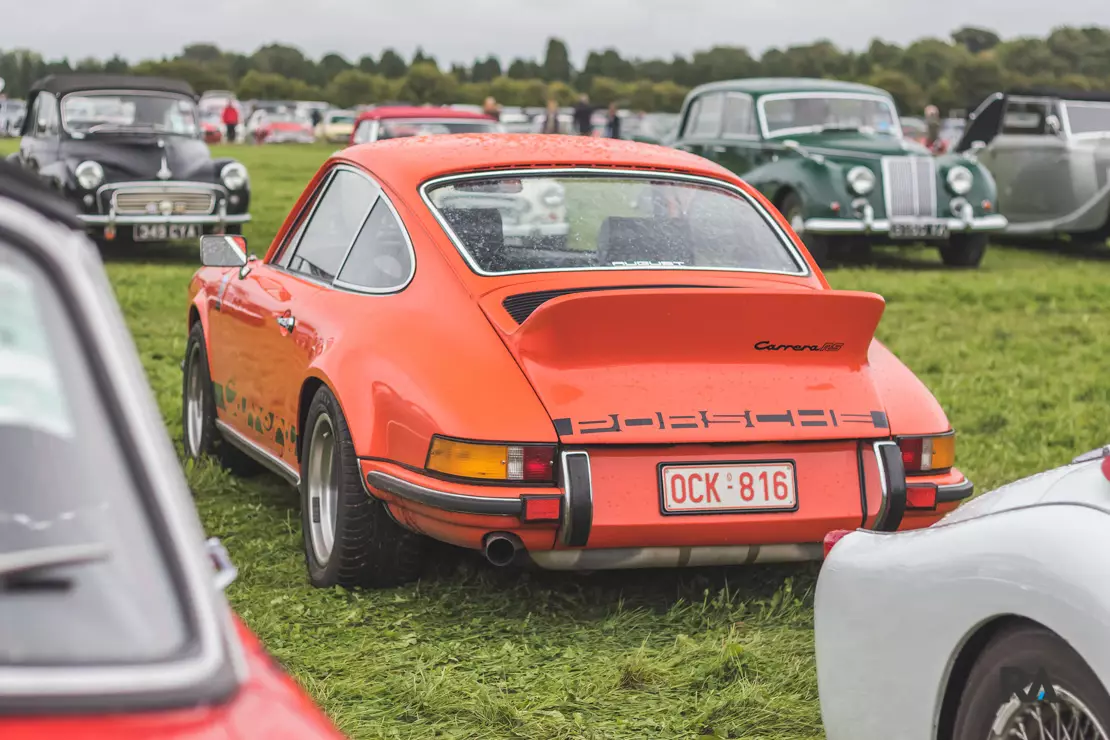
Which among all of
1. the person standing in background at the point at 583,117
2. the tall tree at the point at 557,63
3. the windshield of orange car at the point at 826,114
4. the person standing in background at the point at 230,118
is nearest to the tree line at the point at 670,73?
the tall tree at the point at 557,63

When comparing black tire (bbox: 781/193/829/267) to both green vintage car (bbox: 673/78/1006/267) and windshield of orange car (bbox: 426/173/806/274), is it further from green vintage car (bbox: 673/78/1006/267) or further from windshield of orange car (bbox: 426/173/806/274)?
windshield of orange car (bbox: 426/173/806/274)

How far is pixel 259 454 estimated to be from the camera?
5.81 meters

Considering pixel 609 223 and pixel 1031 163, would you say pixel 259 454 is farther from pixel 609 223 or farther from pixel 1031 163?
pixel 1031 163

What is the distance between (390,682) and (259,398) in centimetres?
188

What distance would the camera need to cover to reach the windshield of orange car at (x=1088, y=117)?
58.6 feet

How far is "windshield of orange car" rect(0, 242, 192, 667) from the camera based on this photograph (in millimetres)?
1592

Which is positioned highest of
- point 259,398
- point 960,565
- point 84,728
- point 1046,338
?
point 84,728

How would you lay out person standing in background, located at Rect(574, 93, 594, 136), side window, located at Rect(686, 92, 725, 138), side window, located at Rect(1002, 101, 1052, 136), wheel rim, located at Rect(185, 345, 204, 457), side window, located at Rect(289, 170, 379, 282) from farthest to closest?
person standing in background, located at Rect(574, 93, 594, 136)
side window, located at Rect(1002, 101, 1052, 136)
side window, located at Rect(686, 92, 725, 138)
wheel rim, located at Rect(185, 345, 204, 457)
side window, located at Rect(289, 170, 379, 282)

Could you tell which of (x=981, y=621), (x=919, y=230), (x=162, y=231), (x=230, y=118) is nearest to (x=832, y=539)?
(x=981, y=621)

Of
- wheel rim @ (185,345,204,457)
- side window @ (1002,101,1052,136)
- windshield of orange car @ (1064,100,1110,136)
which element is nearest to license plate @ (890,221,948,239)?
windshield of orange car @ (1064,100,1110,136)

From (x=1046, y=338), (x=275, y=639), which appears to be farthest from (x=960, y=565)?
(x=1046, y=338)

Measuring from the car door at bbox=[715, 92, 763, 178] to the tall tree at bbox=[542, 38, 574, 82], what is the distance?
3983 inches

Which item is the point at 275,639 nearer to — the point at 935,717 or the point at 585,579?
the point at 585,579

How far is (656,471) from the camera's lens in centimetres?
434
